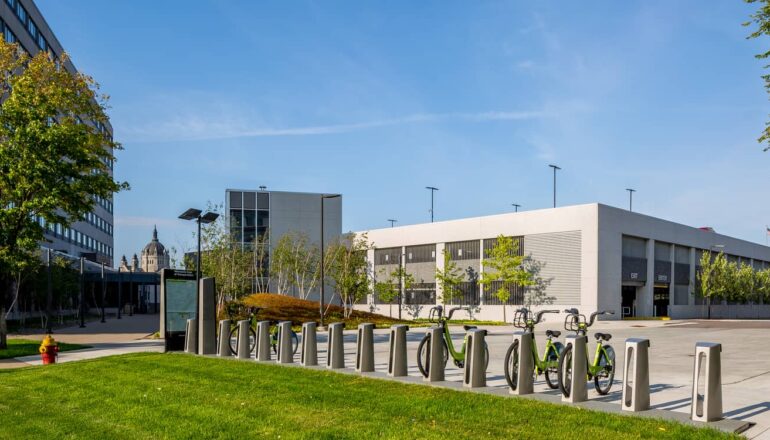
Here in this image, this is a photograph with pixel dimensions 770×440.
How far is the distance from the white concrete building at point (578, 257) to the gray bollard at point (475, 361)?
128ft

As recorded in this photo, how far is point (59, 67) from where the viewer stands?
1191 inches

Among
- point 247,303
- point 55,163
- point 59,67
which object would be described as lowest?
point 247,303

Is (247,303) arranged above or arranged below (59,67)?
below

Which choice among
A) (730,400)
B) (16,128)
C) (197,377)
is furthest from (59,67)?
(730,400)

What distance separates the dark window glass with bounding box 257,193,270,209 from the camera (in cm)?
6669

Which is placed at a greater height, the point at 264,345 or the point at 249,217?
the point at 249,217

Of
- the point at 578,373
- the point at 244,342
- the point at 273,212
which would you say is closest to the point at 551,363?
the point at 578,373

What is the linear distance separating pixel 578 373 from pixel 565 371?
1.49 feet

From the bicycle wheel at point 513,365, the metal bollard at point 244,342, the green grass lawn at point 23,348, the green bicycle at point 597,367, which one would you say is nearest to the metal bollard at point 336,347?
the metal bollard at point 244,342

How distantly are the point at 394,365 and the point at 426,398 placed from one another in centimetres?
263

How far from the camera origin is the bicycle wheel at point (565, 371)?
995 cm

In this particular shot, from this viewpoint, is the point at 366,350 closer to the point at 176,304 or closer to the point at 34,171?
the point at 176,304

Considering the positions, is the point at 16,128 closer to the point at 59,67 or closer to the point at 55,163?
the point at 55,163

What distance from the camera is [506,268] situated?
5188 centimetres
